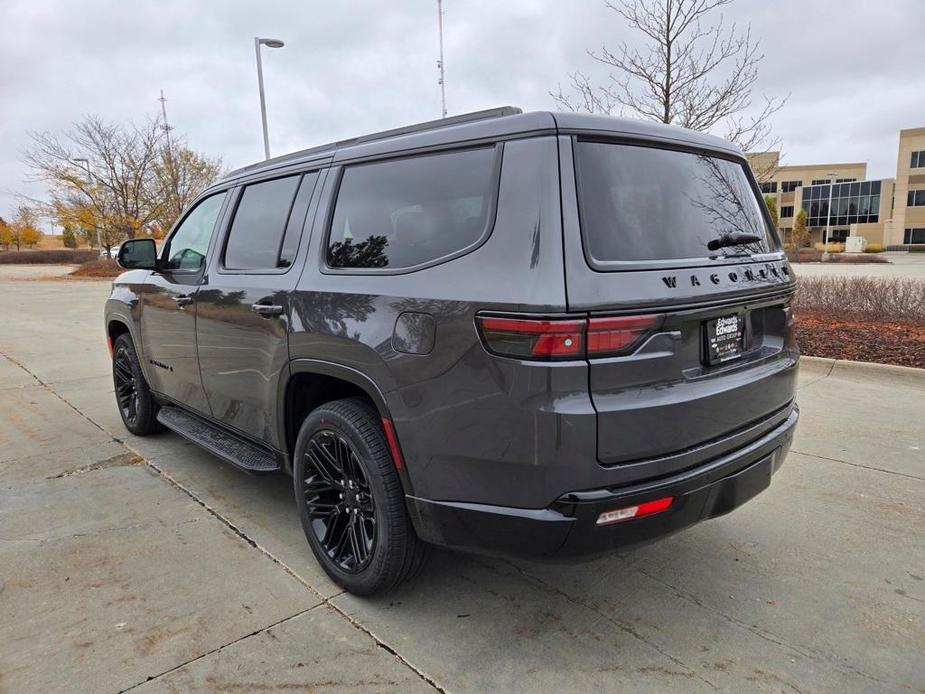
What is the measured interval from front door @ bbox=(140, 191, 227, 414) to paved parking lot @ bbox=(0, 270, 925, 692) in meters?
0.63

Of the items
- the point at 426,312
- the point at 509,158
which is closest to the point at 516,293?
the point at 426,312

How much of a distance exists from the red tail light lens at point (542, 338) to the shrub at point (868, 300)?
9.19 meters

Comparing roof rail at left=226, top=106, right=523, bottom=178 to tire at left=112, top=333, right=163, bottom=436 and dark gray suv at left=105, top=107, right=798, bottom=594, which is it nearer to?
dark gray suv at left=105, top=107, right=798, bottom=594

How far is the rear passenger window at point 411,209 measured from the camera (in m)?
2.33

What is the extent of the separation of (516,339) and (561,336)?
0.15 m

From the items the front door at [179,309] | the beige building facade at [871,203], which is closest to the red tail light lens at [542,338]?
the front door at [179,309]

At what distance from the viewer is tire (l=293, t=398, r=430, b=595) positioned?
2521mm

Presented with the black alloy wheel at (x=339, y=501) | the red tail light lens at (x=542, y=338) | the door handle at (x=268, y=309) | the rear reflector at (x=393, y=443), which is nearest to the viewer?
the red tail light lens at (x=542, y=338)

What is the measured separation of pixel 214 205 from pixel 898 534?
170 inches

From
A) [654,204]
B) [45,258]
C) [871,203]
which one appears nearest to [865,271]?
[654,204]

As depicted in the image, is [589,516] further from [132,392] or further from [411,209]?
[132,392]

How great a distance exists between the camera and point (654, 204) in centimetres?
238

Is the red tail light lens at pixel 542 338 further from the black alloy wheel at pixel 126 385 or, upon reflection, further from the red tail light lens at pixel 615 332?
the black alloy wheel at pixel 126 385

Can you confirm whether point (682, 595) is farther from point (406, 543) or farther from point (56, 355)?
point (56, 355)
